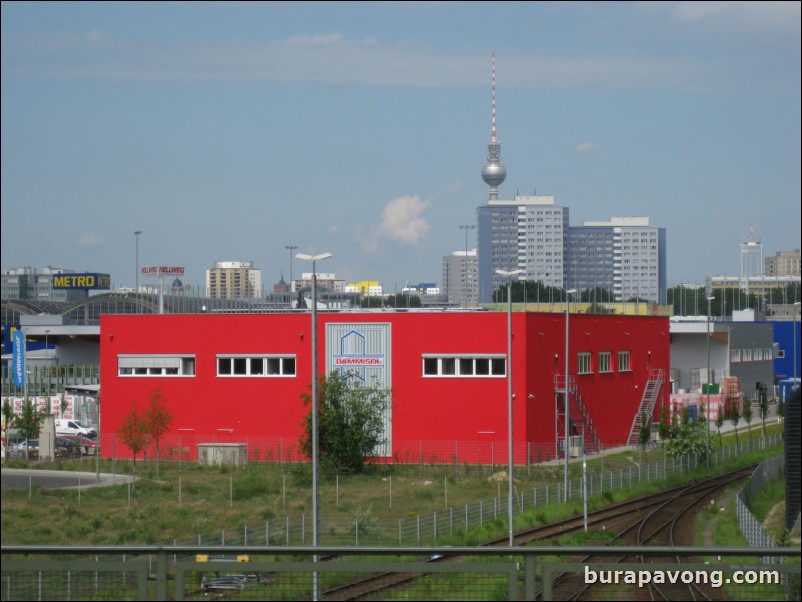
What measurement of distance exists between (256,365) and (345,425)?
8.55m

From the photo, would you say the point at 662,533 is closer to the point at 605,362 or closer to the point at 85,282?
the point at 605,362

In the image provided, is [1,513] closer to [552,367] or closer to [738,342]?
[552,367]

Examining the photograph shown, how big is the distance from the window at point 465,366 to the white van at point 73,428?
15.9 meters

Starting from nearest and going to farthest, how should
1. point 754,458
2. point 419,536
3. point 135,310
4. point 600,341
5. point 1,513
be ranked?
point 1,513 < point 419,536 < point 754,458 < point 600,341 < point 135,310

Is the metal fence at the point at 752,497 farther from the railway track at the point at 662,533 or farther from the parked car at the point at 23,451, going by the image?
the parked car at the point at 23,451

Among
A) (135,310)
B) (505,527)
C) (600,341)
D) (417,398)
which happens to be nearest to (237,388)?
(417,398)

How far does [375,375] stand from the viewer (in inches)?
1815

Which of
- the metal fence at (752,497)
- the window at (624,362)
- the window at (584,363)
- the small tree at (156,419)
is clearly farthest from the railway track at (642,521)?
the small tree at (156,419)

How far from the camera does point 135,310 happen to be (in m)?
73.5

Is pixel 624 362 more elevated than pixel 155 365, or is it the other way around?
pixel 155 365

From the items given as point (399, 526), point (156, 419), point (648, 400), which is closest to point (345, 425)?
point (156, 419)

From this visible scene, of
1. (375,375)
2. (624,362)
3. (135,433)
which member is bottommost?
(135,433)

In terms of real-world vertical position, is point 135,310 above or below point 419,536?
above

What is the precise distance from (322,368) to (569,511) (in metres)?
17.3
